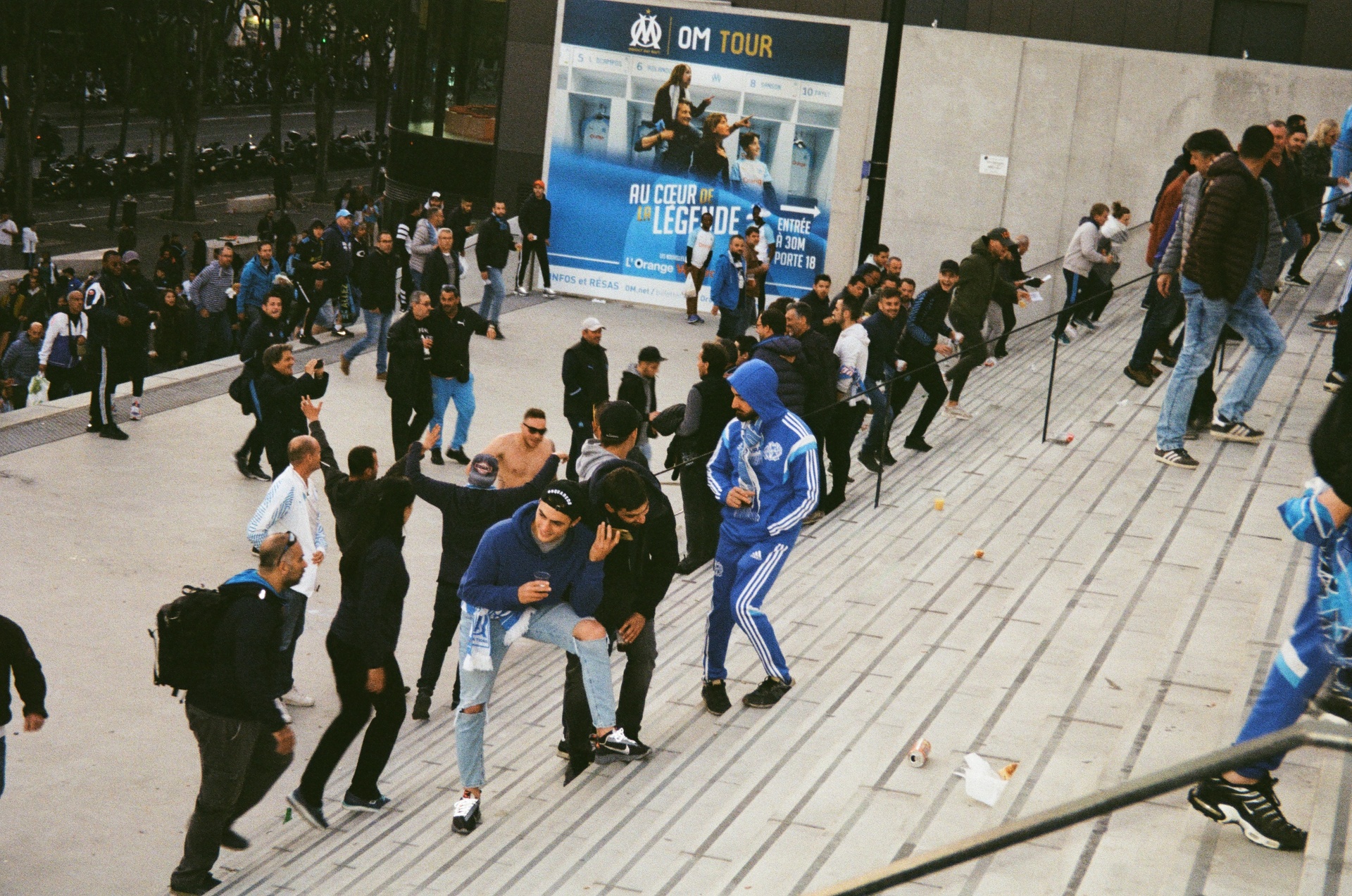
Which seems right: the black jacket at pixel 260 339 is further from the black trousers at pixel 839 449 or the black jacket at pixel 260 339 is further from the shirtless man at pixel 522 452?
the black trousers at pixel 839 449

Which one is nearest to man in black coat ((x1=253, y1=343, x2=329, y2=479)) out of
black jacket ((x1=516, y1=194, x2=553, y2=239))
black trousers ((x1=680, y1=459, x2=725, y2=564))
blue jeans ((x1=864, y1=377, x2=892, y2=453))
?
black trousers ((x1=680, y1=459, x2=725, y2=564))

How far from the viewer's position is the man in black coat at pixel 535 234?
21953 millimetres

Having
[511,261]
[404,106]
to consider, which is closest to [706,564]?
[511,261]

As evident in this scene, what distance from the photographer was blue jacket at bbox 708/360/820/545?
751 centimetres

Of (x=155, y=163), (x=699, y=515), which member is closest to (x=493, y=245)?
(x=699, y=515)

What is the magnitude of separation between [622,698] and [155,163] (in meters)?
47.5

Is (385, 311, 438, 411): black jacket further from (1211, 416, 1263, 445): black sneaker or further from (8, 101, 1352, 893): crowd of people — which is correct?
(1211, 416, 1263, 445): black sneaker

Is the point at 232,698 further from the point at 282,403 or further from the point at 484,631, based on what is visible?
the point at 282,403

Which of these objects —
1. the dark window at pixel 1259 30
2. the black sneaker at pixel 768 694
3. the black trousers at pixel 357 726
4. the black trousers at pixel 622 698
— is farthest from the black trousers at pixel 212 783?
the dark window at pixel 1259 30

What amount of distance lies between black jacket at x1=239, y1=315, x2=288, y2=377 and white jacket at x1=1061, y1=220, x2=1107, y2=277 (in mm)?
9395

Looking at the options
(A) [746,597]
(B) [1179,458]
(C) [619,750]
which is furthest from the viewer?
(B) [1179,458]

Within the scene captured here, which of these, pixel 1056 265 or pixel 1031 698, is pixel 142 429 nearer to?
pixel 1031 698

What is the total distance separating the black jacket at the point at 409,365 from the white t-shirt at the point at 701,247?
9.03 m

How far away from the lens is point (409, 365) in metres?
13.2
